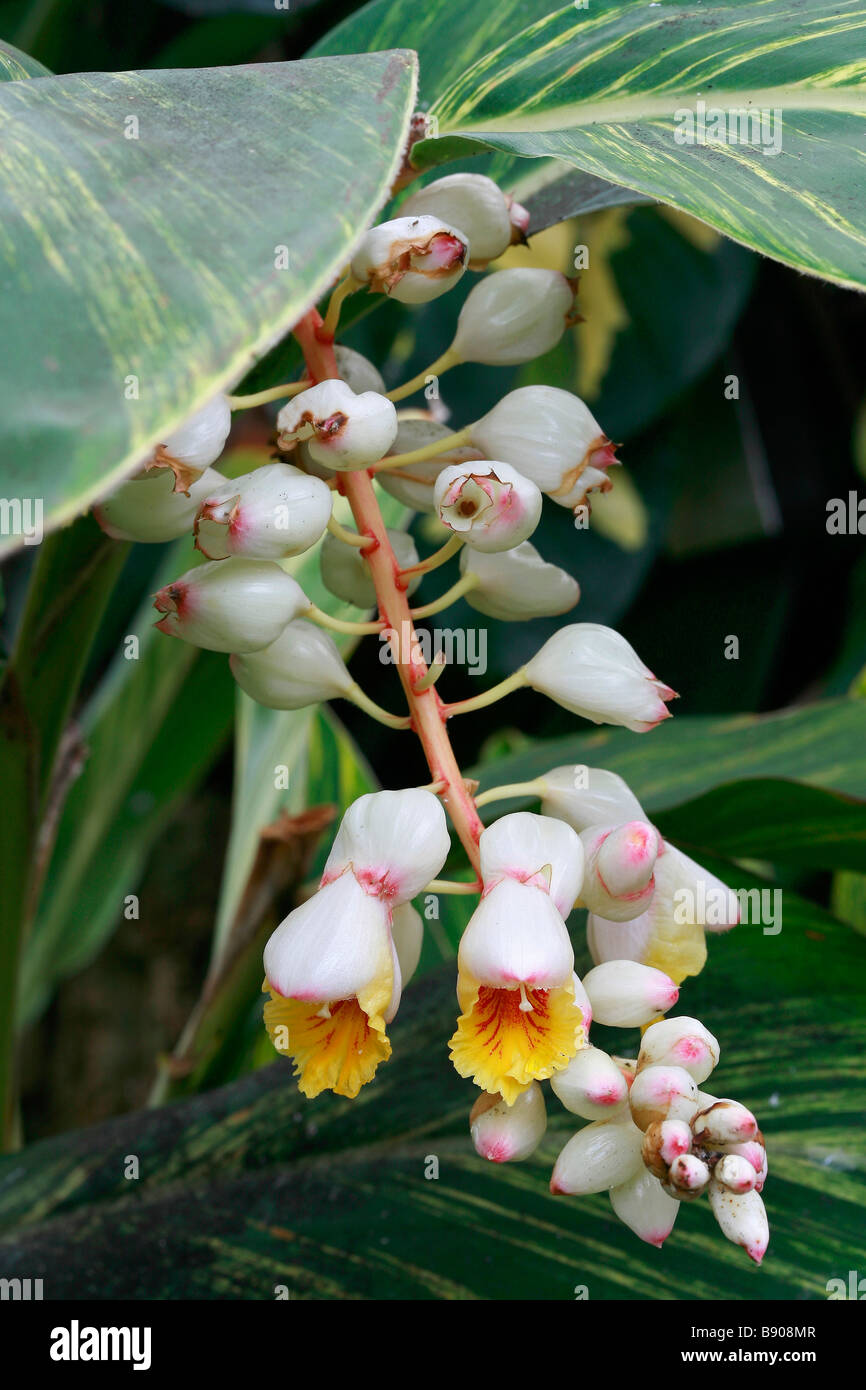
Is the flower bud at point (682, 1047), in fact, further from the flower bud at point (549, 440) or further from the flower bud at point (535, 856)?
the flower bud at point (549, 440)

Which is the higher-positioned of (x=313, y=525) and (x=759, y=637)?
(x=759, y=637)

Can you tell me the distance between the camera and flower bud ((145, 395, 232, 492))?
32 cm

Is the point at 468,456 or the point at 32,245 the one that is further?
the point at 468,456

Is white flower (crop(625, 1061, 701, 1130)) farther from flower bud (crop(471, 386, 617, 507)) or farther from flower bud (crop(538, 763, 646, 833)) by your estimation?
flower bud (crop(471, 386, 617, 507))

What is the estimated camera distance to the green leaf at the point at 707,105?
0.31 meters

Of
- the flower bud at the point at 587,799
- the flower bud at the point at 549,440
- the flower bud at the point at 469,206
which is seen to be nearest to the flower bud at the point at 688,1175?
the flower bud at the point at 587,799

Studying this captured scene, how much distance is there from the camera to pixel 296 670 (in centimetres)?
37

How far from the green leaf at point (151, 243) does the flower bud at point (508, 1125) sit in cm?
21

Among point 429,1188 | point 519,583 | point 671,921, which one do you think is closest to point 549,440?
point 519,583

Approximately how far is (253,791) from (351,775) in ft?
0.27

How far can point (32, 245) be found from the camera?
23cm
